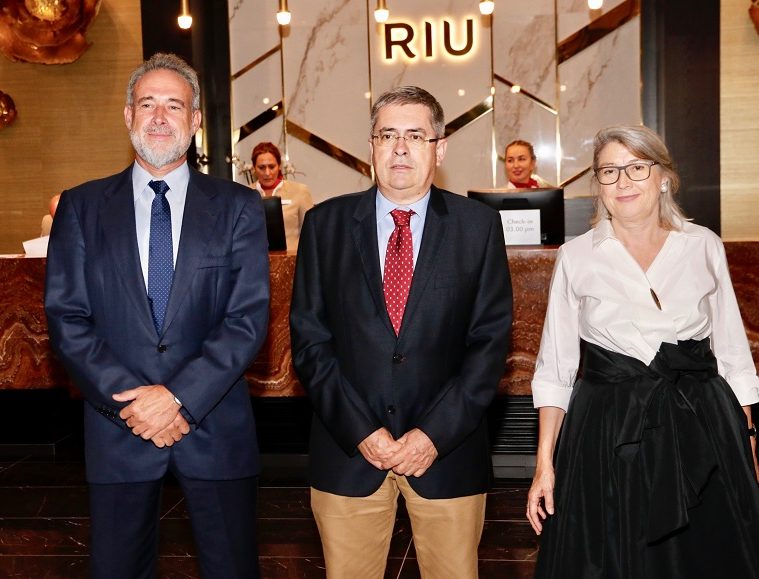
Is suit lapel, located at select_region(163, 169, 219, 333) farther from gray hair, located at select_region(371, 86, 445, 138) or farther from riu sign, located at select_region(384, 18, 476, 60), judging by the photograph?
Result: riu sign, located at select_region(384, 18, 476, 60)

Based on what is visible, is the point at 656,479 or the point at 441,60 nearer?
the point at 656,479

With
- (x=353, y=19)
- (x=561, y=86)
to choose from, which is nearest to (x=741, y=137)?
(x=561, y=86)

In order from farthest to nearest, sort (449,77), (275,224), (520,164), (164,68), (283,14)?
(449,77)
(283,14)
(520,164)
(275,224)
(164,68)

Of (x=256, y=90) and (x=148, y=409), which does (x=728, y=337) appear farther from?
(x=256, y=90)

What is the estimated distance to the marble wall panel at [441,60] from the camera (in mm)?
8094

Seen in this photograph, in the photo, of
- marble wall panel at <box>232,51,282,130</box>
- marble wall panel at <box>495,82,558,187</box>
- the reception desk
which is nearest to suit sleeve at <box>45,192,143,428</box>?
the reception desk

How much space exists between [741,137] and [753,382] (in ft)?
19.8

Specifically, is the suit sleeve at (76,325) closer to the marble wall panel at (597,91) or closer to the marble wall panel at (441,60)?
the marble wall panel at (441,60)

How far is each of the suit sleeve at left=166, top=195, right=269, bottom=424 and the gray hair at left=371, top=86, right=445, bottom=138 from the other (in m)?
0.43

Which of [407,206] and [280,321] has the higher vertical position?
[407,206]

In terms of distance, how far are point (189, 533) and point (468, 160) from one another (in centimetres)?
475

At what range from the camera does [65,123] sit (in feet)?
28.6

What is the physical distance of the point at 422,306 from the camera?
2.35 metres

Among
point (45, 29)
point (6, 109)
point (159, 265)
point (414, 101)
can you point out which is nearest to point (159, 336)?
point (159, 265)
